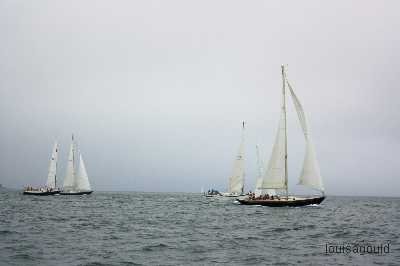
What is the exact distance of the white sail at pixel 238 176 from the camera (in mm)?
97438

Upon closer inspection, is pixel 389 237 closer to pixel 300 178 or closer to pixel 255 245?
pixel 255 245

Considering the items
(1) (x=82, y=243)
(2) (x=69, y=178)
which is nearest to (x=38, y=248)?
(1) (x=82, y=243)

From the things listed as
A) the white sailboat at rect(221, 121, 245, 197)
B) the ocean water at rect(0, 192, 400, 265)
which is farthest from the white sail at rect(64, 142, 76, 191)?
the ocean water at rect(0, 192, 400, 265)

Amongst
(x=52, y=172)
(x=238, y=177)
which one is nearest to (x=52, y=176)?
(x=52, y=172)

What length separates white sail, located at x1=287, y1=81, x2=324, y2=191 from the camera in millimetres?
59000

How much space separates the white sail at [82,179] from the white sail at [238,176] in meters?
42.2

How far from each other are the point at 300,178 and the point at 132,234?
3399cm

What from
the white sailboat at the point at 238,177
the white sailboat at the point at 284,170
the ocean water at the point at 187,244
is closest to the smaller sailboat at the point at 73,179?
the white sailboat at the point at 238,177

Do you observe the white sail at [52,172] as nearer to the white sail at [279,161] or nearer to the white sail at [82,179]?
the white sail at [82,179]

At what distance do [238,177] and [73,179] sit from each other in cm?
4610

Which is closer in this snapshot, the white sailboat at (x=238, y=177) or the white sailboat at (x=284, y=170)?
the white sailboat at (x=284, y=170)

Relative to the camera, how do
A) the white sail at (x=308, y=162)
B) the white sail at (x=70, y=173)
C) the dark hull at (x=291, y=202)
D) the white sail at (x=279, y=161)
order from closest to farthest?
1. the dark hull at (x=291, y=202)
2. the white sail at (x=308, y=162)
3. the white sail at (x=279, y=161)
4. the white sail at (x=70, y=173)

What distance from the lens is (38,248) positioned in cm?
2486

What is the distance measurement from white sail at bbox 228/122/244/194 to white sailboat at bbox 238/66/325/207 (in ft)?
108
